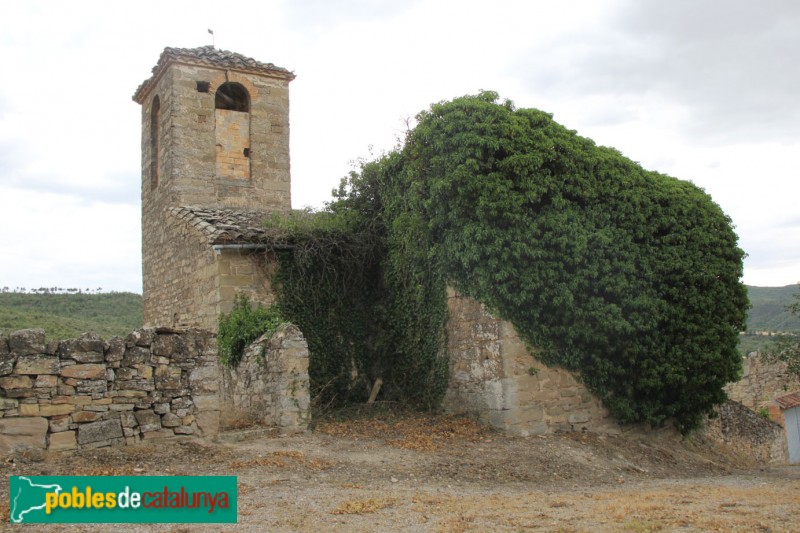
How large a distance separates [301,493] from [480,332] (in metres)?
4.99

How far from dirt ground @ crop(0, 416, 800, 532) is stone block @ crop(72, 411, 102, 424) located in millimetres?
350

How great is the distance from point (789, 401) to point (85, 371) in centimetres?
1464

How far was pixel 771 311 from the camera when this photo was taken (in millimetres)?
39000

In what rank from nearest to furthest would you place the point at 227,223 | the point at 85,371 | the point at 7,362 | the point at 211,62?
the point at 7,362 < the point at 85,371 < the point at 227,223 < the point at 211,62

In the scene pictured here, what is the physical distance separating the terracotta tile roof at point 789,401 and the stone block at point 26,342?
14.9 metres

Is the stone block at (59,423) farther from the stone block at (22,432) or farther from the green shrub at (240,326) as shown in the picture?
the green shrub at (240,326)

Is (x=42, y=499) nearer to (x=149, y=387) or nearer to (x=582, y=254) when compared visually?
(x=149, y=387)

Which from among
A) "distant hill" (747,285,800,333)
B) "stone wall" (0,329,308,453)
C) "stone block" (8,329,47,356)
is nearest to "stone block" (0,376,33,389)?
"stone wall" (0,329,308,453)

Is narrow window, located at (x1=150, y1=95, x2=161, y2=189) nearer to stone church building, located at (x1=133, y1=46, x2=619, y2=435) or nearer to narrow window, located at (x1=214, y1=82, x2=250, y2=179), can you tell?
stone church building, located at (x1=133, y1=46, x2=619, y2=435)

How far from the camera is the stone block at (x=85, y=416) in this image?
774 centimetres

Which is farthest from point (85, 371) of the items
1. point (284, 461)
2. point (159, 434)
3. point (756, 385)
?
point (756, 385)

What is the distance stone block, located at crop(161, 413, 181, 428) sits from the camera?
8.34 meters

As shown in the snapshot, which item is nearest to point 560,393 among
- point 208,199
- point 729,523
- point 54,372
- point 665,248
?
point 665,248

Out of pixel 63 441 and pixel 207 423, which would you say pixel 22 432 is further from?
pixel 207 423
